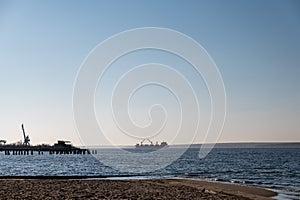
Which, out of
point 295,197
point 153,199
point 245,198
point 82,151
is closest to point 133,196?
point 153,199

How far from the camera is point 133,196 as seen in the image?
79.9ft

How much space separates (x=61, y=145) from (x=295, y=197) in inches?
5829

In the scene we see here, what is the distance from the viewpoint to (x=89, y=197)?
23047 millimetres

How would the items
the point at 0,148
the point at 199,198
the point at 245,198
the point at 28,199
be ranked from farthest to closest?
the point at 0,148 → the point at 245,198 → the point at 199,198 → the point at 28,199

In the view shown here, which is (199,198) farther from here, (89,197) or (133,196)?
(89,197)

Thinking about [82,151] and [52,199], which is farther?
[82,151]

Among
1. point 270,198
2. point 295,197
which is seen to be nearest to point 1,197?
point 270,198

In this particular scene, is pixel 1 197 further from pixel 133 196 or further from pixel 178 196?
pixel 178 196

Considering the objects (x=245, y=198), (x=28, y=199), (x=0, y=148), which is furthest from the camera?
(x=0, y=148)

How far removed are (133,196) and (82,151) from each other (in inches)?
5858

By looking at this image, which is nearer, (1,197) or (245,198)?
(1,197)

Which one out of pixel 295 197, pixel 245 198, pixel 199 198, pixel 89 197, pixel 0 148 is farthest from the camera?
pixel 0 148

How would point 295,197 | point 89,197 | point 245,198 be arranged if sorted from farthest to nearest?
point 295,197, point 245,198, point 89,197

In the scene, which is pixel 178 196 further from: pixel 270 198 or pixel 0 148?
pixel 0 148
